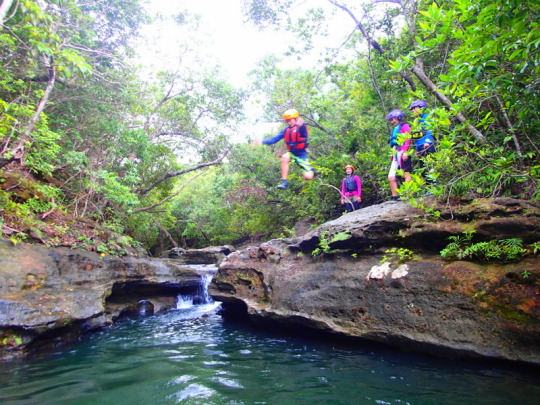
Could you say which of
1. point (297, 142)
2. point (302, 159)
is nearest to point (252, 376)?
point (302, 159)

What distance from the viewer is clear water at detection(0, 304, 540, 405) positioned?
389 centimetres

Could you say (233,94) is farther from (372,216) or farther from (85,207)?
(372,216)

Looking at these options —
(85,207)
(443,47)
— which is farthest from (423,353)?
(85,207)

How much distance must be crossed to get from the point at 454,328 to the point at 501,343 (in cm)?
62

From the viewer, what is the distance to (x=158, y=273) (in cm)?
1136

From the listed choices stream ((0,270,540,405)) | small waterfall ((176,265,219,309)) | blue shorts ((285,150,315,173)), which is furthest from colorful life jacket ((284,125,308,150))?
small waterfall ((176,265,219,309))

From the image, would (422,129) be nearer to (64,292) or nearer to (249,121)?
(64,292)

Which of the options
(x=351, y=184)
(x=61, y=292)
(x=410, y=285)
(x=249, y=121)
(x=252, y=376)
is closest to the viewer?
(x=252, y=376)

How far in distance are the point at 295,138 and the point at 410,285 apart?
11.9 feet

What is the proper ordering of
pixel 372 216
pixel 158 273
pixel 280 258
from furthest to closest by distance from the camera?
1. pixel 158 273
2. pixel 280 258
3. pixel 372 216

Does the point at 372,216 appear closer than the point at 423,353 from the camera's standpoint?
No

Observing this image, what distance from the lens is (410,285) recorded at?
224 inches

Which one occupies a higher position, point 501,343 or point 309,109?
point 309,109

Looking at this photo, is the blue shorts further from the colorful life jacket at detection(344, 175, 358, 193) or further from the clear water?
the clear water
